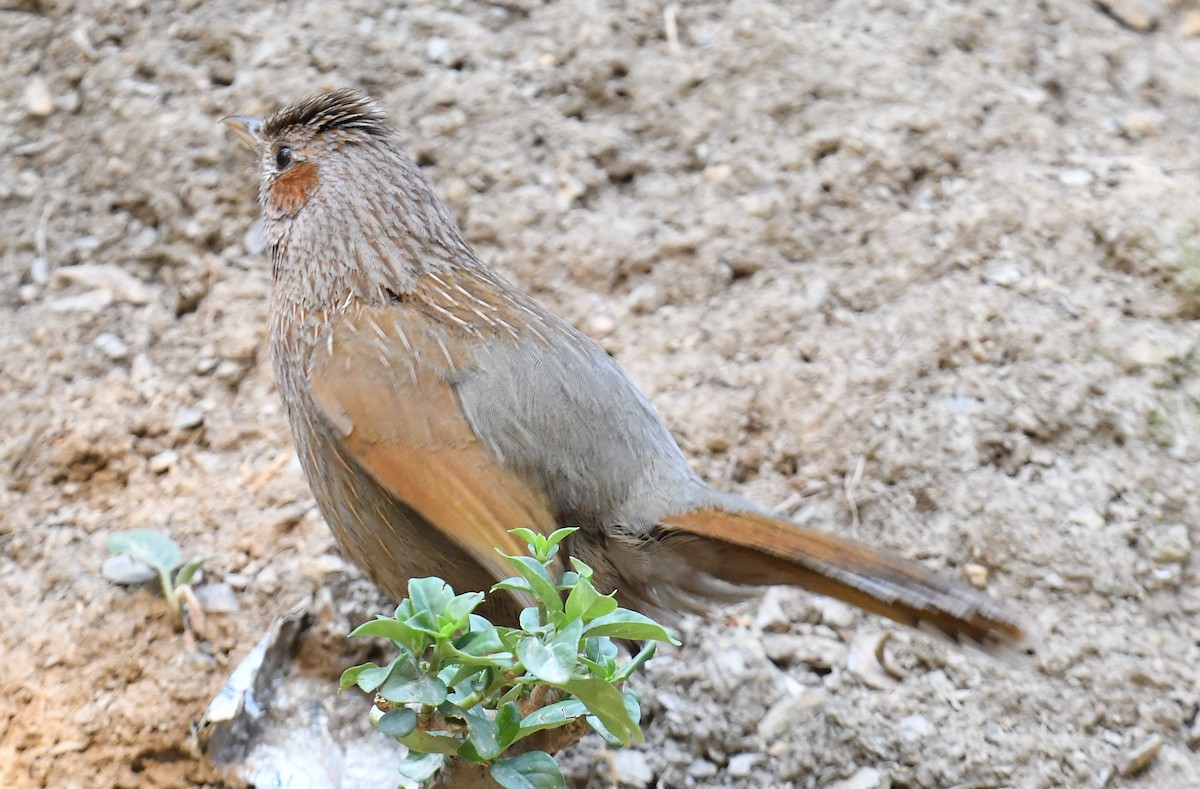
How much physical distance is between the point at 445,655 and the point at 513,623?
1079 mm

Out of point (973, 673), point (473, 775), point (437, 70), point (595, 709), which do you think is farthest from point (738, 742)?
point (437, 70)

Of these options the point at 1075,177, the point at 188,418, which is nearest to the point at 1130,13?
the point at 1075,177

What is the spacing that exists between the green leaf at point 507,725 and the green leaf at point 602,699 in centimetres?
14

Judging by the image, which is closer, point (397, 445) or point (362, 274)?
point (397, 445)

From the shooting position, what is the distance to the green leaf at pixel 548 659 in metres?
2.01

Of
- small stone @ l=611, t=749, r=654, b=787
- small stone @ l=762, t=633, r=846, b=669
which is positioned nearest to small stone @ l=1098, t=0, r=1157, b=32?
small stone @ l=762, t=633, r=846, b=669

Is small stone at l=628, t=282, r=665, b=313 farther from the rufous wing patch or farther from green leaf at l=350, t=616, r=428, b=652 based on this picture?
green leaf at l=350, t=616, r=428, b=652

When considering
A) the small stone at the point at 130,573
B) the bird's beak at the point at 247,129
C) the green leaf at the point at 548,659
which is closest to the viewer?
the green leaf at the point at 548,659

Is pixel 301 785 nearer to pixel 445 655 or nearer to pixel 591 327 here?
pixel 445 655

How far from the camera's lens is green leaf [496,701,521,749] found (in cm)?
218

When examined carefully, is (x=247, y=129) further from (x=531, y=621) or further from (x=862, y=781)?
(x=862, y=781)

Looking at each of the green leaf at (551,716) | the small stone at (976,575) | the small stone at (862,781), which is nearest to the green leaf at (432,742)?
the green leaf at (551,716)

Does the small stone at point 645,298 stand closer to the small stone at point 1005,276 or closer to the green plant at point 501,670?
the small stone at point 1005,276

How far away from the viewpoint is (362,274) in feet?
10.6
